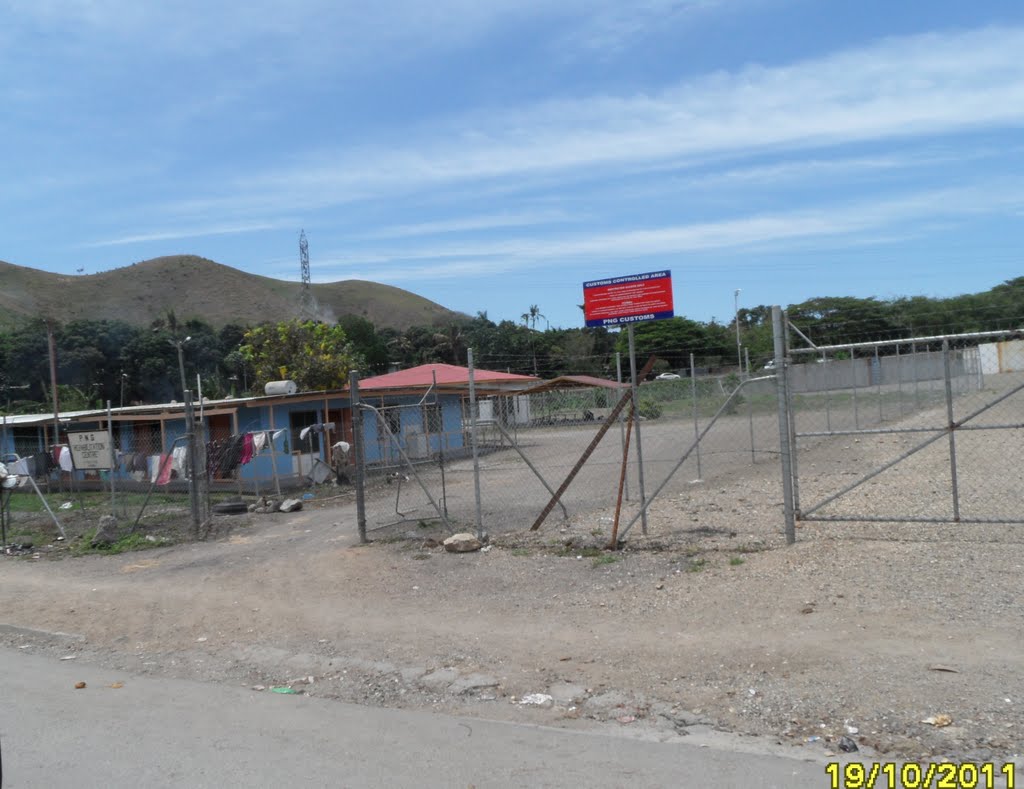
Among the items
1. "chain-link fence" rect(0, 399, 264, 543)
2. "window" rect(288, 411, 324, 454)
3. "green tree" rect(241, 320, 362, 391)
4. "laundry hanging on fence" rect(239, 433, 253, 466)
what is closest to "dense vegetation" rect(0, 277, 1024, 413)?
"green tree" rect(241, 320, 362, 391)

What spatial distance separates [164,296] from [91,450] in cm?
9872

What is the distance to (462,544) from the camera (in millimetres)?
10453

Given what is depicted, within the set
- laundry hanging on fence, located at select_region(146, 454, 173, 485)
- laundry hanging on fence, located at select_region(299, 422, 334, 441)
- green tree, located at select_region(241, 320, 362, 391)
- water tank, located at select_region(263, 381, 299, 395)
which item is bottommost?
laundry hanging on fence, located at select_region(146, 454, 173, 485)

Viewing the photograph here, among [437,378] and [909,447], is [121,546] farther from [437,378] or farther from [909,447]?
[437,378]

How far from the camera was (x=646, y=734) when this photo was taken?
5.27 m

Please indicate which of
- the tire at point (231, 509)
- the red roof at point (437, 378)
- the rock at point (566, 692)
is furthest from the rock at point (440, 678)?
the red roof at point (437, 378)

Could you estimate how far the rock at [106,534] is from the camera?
13.7 metres

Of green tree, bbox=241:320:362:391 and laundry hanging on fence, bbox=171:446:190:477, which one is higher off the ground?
green tree, bbox=241:320:362:391

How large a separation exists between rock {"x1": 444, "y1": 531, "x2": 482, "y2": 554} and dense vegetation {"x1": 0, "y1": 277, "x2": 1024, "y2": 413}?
2335cm

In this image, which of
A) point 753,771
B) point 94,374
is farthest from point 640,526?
point 94,374

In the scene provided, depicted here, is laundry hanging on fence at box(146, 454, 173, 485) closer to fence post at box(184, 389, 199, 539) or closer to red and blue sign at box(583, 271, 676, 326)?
fence post at box(184, 389, 199, 539)

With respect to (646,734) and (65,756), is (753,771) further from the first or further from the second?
(65,756)

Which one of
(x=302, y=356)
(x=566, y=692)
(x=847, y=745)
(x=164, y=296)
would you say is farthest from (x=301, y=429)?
(x=164, y=296)

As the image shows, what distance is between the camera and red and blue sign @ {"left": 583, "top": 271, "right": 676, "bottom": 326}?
10.3 metres
